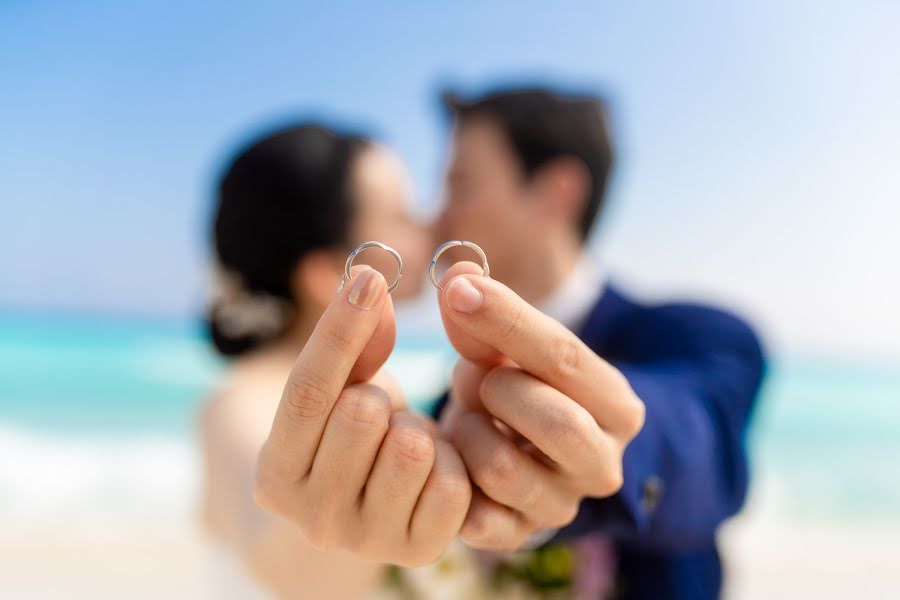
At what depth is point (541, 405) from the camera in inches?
46.3

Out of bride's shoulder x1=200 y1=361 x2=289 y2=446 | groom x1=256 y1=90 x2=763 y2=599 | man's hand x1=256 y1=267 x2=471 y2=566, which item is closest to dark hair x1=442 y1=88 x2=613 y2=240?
bride's shoulder x1=200 y1=361 x2=289 y2=446

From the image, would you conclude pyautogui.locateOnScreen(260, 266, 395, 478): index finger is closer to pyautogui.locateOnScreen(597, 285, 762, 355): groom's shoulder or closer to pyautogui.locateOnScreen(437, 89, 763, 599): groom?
pyautogui.locateOnScreen(437, 89, 763, 599): groom

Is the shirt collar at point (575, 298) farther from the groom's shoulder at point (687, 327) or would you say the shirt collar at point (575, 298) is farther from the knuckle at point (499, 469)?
the knuckle at point (499, 469)

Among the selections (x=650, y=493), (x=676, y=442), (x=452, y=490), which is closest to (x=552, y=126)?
(x=676, y=442)

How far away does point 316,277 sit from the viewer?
127 inches

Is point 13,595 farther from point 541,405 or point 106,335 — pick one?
point 106,335

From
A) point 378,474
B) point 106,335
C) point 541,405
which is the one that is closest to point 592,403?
point 541,405

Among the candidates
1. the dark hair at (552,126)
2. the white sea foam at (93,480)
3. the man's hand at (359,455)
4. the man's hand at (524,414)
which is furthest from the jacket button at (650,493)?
the white sea foam at (93,480)

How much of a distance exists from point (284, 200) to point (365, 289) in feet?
7.09

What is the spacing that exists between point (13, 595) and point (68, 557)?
1100 millimetres

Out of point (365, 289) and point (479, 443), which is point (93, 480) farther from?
point (365, 289)

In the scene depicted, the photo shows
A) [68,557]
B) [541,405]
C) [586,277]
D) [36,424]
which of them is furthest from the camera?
[36,424]

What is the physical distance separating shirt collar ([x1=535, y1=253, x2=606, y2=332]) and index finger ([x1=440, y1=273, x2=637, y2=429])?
1.85 meters

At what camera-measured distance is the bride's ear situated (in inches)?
124
